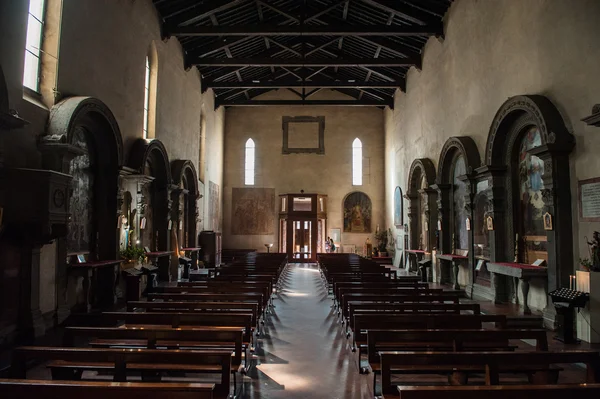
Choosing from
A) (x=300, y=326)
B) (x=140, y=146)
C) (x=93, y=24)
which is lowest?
(x=300, y=326)

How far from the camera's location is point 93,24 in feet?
30.5

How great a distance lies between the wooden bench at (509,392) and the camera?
2486 millimetres

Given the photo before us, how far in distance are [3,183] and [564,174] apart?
881 cm

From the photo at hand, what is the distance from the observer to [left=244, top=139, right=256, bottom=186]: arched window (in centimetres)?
2512

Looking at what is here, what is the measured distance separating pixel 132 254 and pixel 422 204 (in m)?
10.6

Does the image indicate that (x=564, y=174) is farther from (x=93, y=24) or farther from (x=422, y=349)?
(x=93, y=24)

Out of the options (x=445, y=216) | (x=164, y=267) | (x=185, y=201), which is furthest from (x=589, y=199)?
(x=185, y=201)

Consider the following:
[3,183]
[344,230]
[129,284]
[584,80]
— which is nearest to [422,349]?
[584,80]

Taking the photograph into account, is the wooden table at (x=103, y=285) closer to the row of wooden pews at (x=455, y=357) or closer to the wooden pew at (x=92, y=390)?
the row of wooden pews at (x=455, y=357)

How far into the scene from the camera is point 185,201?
16.7 metres

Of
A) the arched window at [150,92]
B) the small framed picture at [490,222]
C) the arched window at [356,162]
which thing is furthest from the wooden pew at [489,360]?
the arched window at [356,162]

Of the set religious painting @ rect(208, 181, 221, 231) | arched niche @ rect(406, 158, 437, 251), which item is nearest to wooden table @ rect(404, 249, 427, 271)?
arched niche @ rect(406, 158, 437, 251)

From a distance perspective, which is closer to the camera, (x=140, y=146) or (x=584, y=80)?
(x=584, y=80)

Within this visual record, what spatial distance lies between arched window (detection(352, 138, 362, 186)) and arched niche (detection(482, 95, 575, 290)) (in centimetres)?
1464
